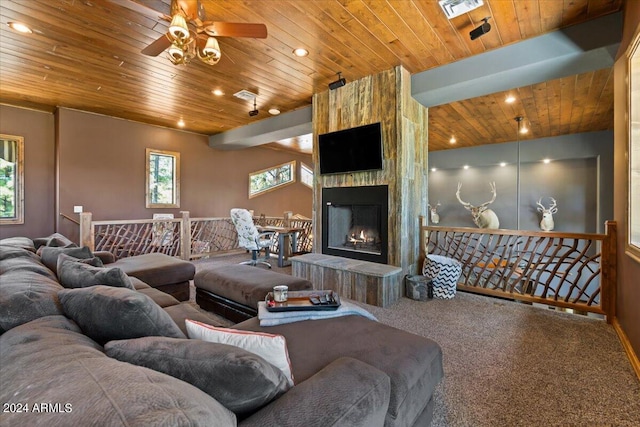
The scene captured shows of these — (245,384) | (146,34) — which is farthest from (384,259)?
(146,34)

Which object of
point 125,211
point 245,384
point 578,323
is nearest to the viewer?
point 245,384

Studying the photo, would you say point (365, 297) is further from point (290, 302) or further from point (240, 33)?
point (240, 33)

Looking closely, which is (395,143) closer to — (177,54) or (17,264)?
(177,54)

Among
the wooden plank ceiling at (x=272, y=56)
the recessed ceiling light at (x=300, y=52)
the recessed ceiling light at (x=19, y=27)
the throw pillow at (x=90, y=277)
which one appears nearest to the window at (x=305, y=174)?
the wooden plank ceiling at (x=272, y=56)

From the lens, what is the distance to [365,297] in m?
3.39

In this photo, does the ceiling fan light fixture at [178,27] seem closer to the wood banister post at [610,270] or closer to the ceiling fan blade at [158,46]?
the ceiling fan blade at [158,46]

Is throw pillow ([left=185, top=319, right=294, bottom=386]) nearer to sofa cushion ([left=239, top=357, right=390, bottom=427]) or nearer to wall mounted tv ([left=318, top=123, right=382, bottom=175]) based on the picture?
sofa cushion ([left=239, top=357, right=390, bottom=427])

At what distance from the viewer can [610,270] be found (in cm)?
277

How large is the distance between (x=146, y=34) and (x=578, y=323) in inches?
202

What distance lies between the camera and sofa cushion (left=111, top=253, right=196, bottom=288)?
3006 millimetres

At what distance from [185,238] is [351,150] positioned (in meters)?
3.98

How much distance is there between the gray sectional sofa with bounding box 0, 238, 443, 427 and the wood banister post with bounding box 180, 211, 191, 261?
179 inches

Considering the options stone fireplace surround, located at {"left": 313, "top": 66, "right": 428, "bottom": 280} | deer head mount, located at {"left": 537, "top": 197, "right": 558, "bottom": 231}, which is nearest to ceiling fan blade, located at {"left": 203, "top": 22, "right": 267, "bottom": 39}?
stone fireplace surround, located at {"left": 313, "top": 66, "right": 428, "bottom": 280}

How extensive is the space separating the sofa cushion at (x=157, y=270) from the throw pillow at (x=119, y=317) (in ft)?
6.64
